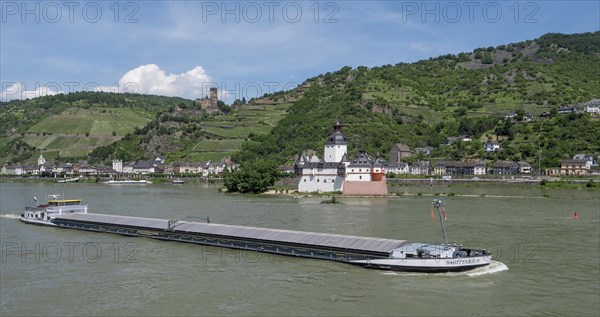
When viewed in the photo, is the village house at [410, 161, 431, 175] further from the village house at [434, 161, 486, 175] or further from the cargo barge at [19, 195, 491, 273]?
the cargo barge at [19, 195, 491, 273]

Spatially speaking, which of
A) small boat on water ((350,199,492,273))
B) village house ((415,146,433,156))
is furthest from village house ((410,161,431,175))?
small boat on water ((350,199,492,273))

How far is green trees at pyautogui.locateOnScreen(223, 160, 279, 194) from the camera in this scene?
Result: 8262 cm

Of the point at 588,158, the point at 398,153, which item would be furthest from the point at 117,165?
the point at 588,158

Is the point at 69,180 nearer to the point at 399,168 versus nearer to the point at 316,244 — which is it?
the point at 399,168

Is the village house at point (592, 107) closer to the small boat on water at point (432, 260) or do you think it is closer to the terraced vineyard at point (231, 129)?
the terraced vineyard at point (231, 129)

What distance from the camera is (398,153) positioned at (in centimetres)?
12456

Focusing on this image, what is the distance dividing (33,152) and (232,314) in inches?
7447

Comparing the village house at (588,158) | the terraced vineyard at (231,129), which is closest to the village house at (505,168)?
the village house at (588,158)

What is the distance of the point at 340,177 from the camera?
2992 inches

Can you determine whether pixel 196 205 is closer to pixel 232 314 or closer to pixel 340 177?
pixel 340 177

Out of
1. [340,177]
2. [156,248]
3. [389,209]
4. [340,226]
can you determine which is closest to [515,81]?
[340,177]

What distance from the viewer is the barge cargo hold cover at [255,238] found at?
2784 centimetres

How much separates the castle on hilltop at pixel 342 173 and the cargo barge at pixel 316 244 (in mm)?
37424

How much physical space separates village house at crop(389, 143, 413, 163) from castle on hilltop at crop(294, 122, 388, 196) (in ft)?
142
